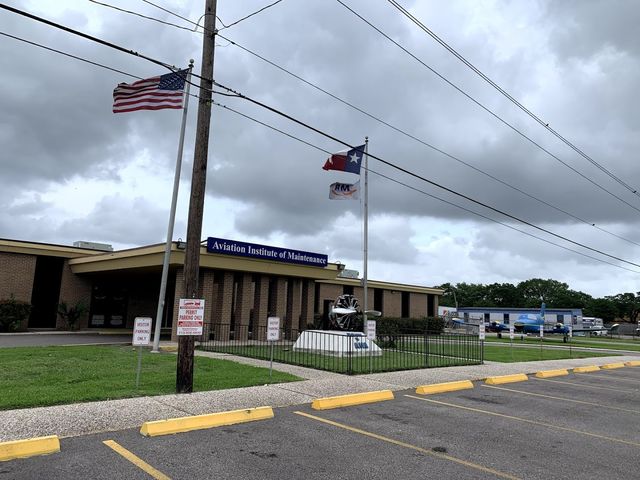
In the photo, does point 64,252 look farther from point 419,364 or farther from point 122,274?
point 419,364

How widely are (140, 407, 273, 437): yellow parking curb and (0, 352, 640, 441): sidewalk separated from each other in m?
0.45

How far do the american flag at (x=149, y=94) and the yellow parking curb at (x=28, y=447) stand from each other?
10.1 metres

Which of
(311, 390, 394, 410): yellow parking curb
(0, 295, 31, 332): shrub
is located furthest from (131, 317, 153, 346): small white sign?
(0, 295, 31, 332): shrub

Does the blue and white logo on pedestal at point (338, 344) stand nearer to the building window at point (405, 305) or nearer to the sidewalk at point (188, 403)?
the sidewalk at point (188, 403)

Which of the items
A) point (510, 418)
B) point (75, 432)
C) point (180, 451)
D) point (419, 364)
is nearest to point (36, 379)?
point (75, 432)

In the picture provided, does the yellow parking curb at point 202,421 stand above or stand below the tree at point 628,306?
below

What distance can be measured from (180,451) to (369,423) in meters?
3.18

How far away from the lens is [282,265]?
1007 inches

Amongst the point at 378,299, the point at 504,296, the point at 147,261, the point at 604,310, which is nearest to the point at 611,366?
the point at 147,261

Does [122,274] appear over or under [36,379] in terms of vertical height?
over

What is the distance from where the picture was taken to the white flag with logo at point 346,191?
2158cm

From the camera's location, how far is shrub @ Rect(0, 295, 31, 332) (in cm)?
2602

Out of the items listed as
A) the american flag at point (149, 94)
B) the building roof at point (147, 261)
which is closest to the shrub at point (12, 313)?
the building roof at point (147, 261)

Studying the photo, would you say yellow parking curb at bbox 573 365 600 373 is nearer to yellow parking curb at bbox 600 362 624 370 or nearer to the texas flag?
yellow parking curb at bbox 600 362 624 370
